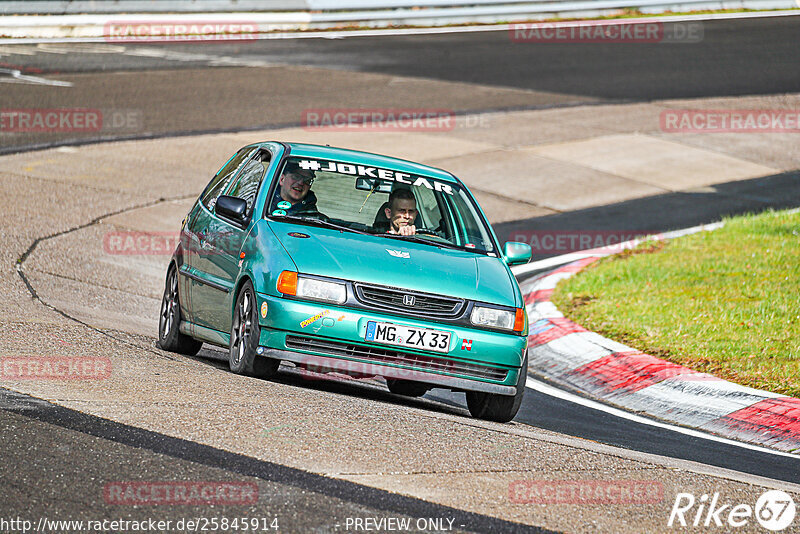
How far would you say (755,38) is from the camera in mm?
30406

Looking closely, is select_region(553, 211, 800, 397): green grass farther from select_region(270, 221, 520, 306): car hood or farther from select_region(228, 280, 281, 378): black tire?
select_region(228, 280, 281, 378): black tire

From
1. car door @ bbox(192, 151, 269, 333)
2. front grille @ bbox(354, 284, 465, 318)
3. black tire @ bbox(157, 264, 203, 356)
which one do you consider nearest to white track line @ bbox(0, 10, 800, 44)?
black tire @ bbox(157, 264, 203, 356)

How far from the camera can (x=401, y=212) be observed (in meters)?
8.25

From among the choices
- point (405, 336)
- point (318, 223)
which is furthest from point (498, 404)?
point (318, 223)

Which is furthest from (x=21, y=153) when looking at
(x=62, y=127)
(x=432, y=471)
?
(x=432, y=471)

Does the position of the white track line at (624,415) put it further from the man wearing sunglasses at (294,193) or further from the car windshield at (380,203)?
the man wearing sunglasses at (294,193)

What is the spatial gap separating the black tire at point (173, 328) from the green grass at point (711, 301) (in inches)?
142

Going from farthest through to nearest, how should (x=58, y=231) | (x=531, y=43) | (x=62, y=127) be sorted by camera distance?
(x=531, y=43)
(x=62, y=127)
(x=58, y=231)

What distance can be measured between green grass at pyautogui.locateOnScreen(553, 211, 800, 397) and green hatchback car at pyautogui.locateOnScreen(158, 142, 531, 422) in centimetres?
205

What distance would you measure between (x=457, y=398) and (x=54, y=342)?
9.66 feet

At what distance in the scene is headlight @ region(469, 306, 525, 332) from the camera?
7.26 m

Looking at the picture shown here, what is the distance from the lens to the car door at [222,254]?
7797 mm

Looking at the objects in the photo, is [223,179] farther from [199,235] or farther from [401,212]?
[401,212]

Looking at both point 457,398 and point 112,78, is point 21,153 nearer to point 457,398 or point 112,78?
point 112,78
